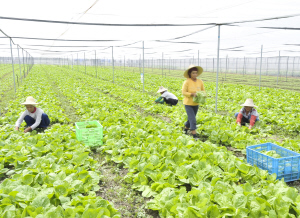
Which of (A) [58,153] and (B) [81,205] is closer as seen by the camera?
(B) [81,205]

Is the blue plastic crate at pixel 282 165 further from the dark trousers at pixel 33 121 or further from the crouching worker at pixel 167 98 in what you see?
the crouching worker at pixel 167 98

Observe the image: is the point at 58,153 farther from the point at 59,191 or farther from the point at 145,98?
the point at 145,98

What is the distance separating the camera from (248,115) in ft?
21.8

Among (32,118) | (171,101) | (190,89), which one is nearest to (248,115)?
(190,89)

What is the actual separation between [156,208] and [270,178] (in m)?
1.80

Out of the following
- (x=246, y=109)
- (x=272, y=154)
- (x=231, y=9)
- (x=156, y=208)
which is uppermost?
(x=231, y=9)

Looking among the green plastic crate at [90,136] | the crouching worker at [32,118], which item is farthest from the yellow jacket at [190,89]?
the crouching worker at [32,118]

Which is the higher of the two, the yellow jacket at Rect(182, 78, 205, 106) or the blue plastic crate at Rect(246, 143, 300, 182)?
the yellow jacket at Rect(182, 78, 205, 106)

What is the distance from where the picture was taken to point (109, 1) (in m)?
5.46

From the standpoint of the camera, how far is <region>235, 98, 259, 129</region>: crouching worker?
616cm

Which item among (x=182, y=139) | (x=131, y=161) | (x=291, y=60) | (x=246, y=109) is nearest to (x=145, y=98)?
(x=246, y=109)

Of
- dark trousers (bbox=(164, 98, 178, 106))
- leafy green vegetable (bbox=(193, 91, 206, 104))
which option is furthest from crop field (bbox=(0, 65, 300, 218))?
dark trousers (bbox=(164, 98, 178, 106))

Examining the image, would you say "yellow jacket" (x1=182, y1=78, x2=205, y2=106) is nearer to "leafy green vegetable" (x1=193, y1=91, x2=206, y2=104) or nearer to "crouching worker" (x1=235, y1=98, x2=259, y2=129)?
"leafy green vegetable" (x1=193, y1=91, x2=206, y2=104)

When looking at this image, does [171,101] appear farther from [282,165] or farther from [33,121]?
[282,165]
